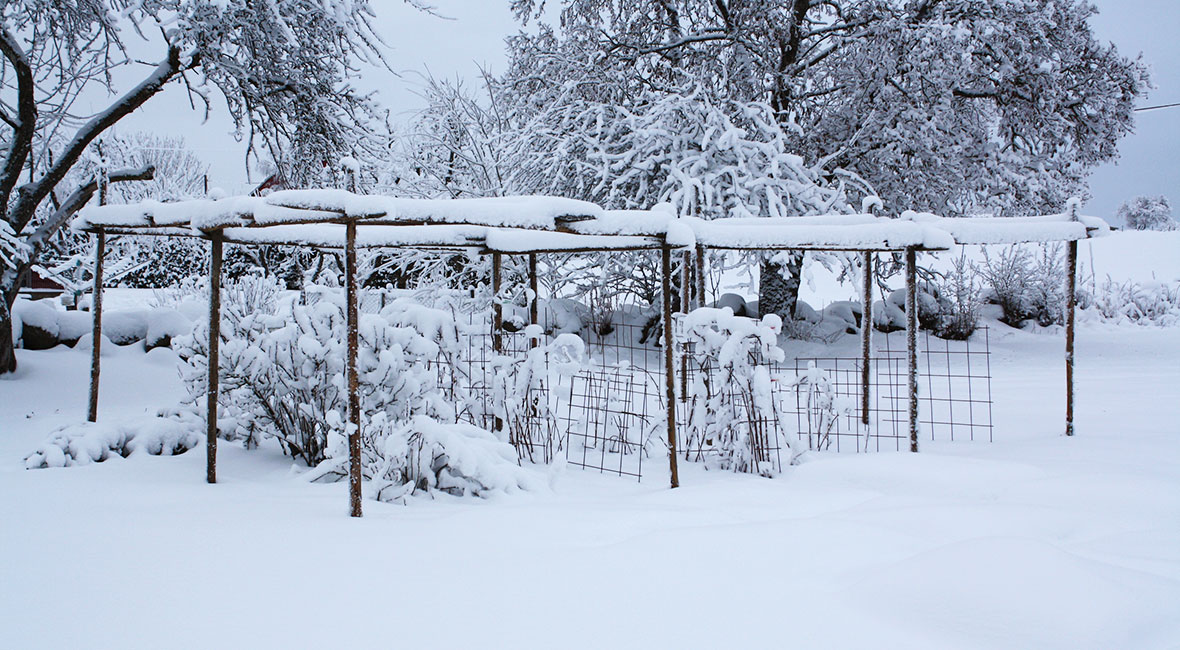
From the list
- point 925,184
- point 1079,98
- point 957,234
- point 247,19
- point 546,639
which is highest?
point 1079,98

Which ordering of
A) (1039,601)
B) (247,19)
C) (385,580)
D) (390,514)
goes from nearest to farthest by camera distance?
(1039,601)
(385,580)
(390,514)
(247,19)

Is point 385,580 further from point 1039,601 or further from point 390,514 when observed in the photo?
point 1039,601

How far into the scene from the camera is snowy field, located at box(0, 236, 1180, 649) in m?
2.48

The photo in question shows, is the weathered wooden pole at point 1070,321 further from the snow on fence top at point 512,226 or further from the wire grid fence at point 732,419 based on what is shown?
the wire grid fence at point 732,419

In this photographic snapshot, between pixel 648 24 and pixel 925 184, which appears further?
pixel 648 24

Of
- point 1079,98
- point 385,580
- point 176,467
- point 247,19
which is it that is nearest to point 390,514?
point 385,580

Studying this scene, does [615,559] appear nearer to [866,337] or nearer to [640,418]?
[640,418]

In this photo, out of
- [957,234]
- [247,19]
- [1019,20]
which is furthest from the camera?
[1019,20]

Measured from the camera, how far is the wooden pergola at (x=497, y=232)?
3.72 meters

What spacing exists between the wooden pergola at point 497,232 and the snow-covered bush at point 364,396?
0.38 metres

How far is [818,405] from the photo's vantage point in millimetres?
6023

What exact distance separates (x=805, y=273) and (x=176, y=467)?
7565 mm

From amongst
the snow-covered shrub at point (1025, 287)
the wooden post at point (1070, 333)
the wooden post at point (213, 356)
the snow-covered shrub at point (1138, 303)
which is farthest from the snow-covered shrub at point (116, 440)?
the snow-covered shrub at point (1138, 303)

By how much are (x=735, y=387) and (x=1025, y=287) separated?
1136 centimetres
